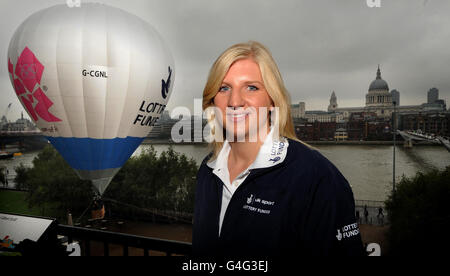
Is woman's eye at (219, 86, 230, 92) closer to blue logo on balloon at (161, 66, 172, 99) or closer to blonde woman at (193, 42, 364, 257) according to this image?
blonde woman at (193, 42, 364, 257)

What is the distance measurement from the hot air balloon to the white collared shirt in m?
5.70

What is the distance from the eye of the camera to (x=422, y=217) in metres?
8.07

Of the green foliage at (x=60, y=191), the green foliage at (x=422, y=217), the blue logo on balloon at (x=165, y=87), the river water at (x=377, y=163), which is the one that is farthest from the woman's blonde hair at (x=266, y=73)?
the river water at (x=377, y=163)

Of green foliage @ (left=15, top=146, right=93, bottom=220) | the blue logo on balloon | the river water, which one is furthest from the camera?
the river water

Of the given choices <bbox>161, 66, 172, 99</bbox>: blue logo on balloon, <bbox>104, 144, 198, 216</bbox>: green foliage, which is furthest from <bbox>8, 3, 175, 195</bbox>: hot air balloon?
<bbox>104, 144, 198, 216</bbox>: green foliage

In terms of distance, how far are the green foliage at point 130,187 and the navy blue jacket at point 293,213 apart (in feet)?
44.8

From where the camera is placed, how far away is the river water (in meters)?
18.8

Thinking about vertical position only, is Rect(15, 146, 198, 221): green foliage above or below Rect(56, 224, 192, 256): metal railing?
below

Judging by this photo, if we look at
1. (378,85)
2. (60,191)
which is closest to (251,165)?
(60,191)

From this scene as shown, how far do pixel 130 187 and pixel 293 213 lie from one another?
595 inches

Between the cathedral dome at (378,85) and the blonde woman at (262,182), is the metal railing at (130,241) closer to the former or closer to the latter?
the blonde woman at (262,182)

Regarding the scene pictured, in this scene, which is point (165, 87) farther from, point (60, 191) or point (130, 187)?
point (60, 191)
